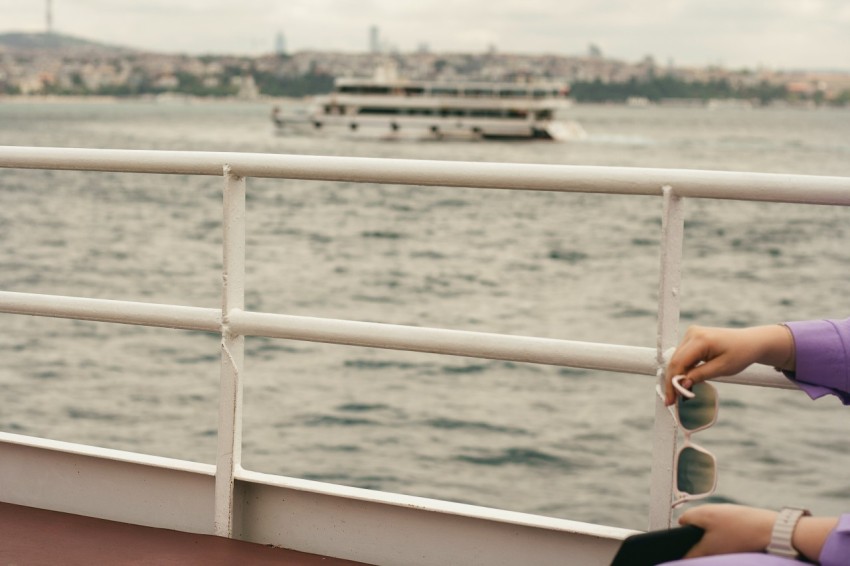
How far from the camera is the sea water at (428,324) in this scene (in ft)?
36.1

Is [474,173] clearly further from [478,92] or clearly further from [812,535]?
[478,92]

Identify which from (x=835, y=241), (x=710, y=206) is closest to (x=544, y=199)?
(x=710, y=206)

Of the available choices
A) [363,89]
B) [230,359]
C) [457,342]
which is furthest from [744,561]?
[363,89]

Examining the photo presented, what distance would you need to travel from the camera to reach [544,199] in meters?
45.0

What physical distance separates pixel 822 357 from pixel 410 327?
93cm

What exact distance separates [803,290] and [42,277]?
15882mm

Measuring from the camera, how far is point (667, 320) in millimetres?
1937

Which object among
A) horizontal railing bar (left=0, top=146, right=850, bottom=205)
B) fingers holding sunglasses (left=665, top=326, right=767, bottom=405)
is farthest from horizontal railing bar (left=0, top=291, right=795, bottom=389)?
fingers holding sunglasses (left=665, top=326, right=767, bottom=405)

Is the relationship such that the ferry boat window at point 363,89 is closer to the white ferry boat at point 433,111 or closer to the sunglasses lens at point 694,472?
the white ferry boat at point 433,111

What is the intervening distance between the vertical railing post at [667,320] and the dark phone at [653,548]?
26.3 inches

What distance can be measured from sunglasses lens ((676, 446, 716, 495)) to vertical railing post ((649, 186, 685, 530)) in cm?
48

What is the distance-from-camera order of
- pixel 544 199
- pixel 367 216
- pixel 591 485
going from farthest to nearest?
pixel 544 199
pixel 367 216
pixel 591 485

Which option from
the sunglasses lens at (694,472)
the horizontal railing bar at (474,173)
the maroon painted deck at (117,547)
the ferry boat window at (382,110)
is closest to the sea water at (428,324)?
the maroon painted deck at (117,547)

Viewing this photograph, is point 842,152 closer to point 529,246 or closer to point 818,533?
point 529,246
